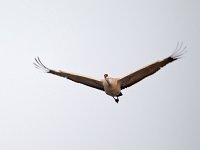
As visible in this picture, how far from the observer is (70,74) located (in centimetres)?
4981

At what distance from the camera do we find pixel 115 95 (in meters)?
48.3

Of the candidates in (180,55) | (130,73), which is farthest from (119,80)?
(180,55)

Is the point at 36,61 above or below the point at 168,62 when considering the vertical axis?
above

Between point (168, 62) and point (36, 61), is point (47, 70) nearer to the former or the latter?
point (36, 61)

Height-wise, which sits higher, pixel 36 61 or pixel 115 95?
pixel 36 61

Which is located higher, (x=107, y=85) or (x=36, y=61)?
(x=36, y=61)

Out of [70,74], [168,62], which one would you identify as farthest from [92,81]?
[168,62]

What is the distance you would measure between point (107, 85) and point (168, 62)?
12.4 ft

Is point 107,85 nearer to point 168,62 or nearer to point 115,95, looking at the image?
point 115,95

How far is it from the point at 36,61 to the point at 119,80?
5407 millimetres

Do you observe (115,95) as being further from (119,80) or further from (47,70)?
(47,70)

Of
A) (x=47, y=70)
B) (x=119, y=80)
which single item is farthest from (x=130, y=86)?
(x=47, y=70)

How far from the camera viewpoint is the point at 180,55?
155 feet

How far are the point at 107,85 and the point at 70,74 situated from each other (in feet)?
9.76
